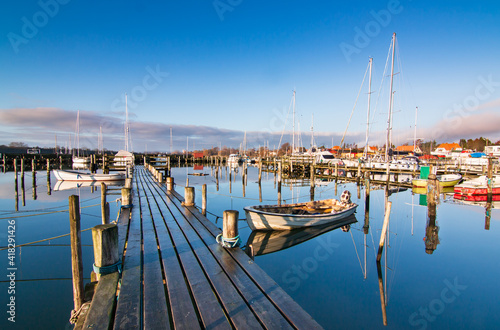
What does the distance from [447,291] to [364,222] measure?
7.57 metres

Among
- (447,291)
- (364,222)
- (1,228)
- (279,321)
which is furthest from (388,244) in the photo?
(1,228)

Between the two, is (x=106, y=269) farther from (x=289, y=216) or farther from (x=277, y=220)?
(x=289, y=216)

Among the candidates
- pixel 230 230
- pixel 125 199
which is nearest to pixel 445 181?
pixel 230 230

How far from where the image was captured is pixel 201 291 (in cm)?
429

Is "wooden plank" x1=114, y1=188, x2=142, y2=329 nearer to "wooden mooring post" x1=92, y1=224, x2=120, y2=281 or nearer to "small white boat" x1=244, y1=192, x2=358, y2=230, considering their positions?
"wooden mooring post" x1=92, y1=224, x2=120, y2=281

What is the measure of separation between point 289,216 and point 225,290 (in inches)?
316

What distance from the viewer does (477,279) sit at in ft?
29.8

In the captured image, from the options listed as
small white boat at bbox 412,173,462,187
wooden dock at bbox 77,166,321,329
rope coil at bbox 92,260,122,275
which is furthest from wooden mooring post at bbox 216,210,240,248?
small white boat at bbox 412,173,462,187

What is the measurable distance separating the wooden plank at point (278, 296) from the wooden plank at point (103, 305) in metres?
2.42

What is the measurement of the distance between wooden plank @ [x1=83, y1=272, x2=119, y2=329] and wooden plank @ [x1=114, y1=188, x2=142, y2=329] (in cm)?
10

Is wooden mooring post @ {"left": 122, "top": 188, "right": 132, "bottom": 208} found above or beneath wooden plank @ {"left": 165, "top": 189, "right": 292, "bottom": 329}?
above

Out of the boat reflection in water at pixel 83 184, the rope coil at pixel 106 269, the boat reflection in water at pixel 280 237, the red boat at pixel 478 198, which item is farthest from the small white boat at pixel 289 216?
the boat reflection in water at pixel 83 184

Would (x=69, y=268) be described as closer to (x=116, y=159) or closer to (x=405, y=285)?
(x=405, y=285)

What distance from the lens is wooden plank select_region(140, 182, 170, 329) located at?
11.4 feet
